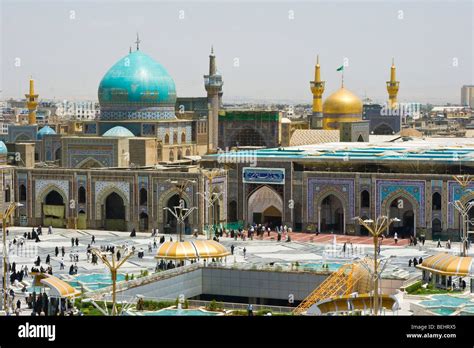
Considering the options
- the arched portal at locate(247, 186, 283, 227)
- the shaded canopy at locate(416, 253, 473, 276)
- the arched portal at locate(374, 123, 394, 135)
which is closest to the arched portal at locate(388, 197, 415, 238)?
the arched portal at locate(247, 186, 283, 227)

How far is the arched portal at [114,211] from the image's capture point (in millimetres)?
41250

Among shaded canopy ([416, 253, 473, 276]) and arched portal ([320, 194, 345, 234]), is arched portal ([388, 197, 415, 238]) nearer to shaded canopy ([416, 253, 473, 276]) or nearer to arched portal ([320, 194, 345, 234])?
arched portal ([320, 194, 345, 234])

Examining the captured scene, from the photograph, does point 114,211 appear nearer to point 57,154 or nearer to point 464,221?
point 57,154

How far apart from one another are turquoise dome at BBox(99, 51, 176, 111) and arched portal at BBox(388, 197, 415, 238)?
16315mm

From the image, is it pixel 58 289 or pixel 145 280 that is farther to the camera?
pixel 145 280

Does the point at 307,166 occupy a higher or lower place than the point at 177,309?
higher

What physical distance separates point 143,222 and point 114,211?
2.03 meters

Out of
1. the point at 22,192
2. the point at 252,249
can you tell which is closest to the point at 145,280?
the point at 252,249

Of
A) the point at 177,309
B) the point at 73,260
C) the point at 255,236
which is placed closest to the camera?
the point at 177,309

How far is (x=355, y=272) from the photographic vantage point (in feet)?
81.7

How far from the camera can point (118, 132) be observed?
4797 cm
